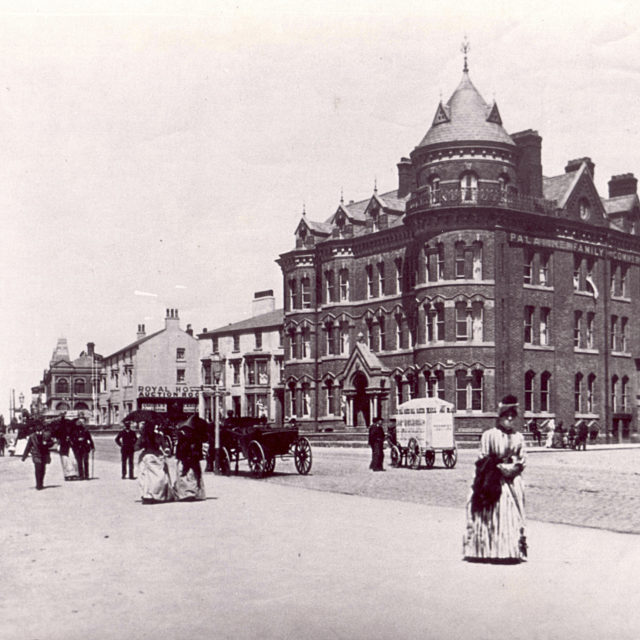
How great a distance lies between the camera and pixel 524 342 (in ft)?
156

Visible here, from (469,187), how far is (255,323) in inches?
1290

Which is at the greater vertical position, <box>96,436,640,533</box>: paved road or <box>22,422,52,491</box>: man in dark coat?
<box>22,422,52,491</box>: man in dark coat

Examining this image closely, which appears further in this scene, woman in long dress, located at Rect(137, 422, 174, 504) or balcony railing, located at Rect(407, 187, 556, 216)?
balcony railing, located at Rect(407, 187, 556, 216)

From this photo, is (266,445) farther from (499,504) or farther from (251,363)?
(251,363)

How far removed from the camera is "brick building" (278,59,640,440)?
152 ft

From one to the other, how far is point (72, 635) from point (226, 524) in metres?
6.50

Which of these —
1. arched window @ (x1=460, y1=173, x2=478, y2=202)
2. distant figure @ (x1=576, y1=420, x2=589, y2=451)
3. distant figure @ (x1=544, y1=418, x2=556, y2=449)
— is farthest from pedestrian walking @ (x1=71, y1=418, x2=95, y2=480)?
Answer: arched window @ (x1=460, y1=173, x2=478, y2=202)

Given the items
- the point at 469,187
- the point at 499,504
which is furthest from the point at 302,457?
the point at 469,187

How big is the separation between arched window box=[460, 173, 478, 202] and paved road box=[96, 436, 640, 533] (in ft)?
61.2

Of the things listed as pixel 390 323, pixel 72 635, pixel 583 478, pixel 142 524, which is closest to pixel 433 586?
pixel 72 635

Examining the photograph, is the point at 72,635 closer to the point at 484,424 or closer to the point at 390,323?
the point at 484,424

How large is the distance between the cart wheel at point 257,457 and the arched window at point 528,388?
86.9 ft

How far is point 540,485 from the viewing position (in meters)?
20.4

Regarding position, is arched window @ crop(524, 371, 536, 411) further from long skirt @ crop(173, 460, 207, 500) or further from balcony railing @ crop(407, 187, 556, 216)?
long skirt @ crop(173, 460, 207, 500)
